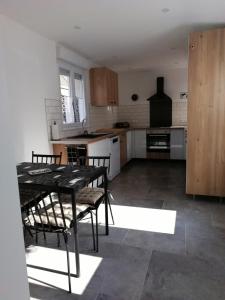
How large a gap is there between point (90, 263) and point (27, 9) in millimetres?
2679

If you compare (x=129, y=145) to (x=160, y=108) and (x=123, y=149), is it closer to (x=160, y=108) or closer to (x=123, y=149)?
(x=123, y=149)

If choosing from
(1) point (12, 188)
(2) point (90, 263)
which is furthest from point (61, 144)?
(1) point (12, 188)

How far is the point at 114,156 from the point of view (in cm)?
475

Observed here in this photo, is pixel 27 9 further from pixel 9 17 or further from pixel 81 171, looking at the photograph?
pixel 81 171

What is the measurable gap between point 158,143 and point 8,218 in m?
5.45

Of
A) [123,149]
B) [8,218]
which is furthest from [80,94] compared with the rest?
[8,218]

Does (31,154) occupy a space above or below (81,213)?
above

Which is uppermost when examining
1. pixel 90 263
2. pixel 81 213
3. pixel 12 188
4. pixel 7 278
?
pixel 12 188

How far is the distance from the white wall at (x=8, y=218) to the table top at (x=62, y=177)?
29.5 inches

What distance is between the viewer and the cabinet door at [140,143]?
6.14 metres

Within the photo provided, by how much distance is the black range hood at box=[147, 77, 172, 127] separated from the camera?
6.25m

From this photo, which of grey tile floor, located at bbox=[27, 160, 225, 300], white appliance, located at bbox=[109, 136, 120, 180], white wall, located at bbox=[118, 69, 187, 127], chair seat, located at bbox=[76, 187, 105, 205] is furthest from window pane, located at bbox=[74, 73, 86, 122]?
chair seat, located at bbox=[76, 187, 105, 205]

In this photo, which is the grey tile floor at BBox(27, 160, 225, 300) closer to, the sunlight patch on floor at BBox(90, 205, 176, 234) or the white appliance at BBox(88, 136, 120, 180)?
the sunlight patch on floor at BBox(90, 205, 176, 234)

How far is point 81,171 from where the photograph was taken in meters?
2.31
